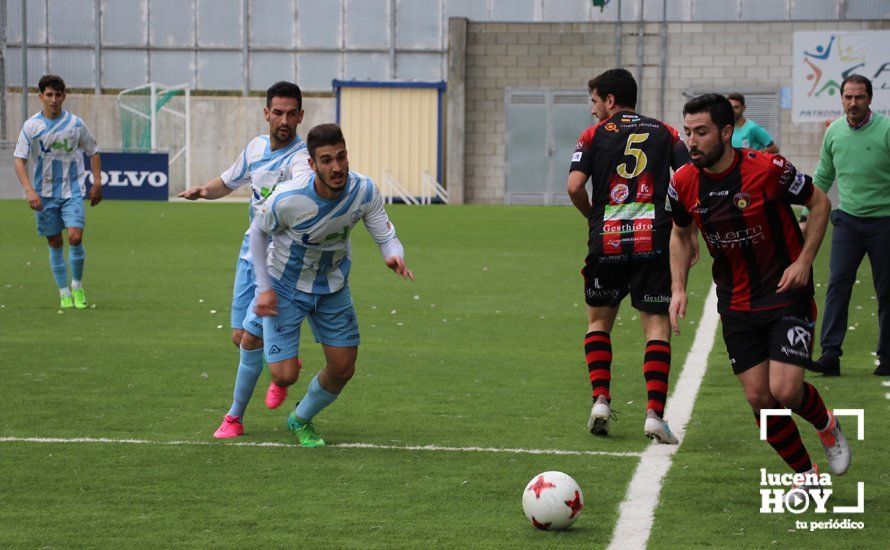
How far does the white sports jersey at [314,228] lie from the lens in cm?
670

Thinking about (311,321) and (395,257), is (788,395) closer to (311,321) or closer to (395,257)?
(395,257)

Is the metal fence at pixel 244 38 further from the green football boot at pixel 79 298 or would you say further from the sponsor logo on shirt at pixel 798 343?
the sponsor logo on shirt at pixel 798 343

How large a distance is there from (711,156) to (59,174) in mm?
9105

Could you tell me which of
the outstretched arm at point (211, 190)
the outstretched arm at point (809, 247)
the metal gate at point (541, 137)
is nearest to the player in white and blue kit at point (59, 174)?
the outstretched arm at point (211, 190)

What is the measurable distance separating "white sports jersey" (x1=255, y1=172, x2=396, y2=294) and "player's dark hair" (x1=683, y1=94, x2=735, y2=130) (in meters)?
1.85

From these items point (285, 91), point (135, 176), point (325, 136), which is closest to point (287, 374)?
point (325, 136)

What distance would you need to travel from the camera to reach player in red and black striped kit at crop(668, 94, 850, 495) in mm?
5656

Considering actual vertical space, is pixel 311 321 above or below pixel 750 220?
below

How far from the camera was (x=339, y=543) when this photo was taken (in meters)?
5.14

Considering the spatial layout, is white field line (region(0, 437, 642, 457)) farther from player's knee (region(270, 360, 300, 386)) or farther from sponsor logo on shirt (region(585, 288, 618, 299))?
sponsor logo on shirt (region(585, 288, 618, 299))

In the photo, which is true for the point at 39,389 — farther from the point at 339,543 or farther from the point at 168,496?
the point at 339,543

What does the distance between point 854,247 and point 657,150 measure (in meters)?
2.79

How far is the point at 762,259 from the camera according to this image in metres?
5.83

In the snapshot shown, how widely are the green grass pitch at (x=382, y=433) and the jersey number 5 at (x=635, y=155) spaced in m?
1.42
